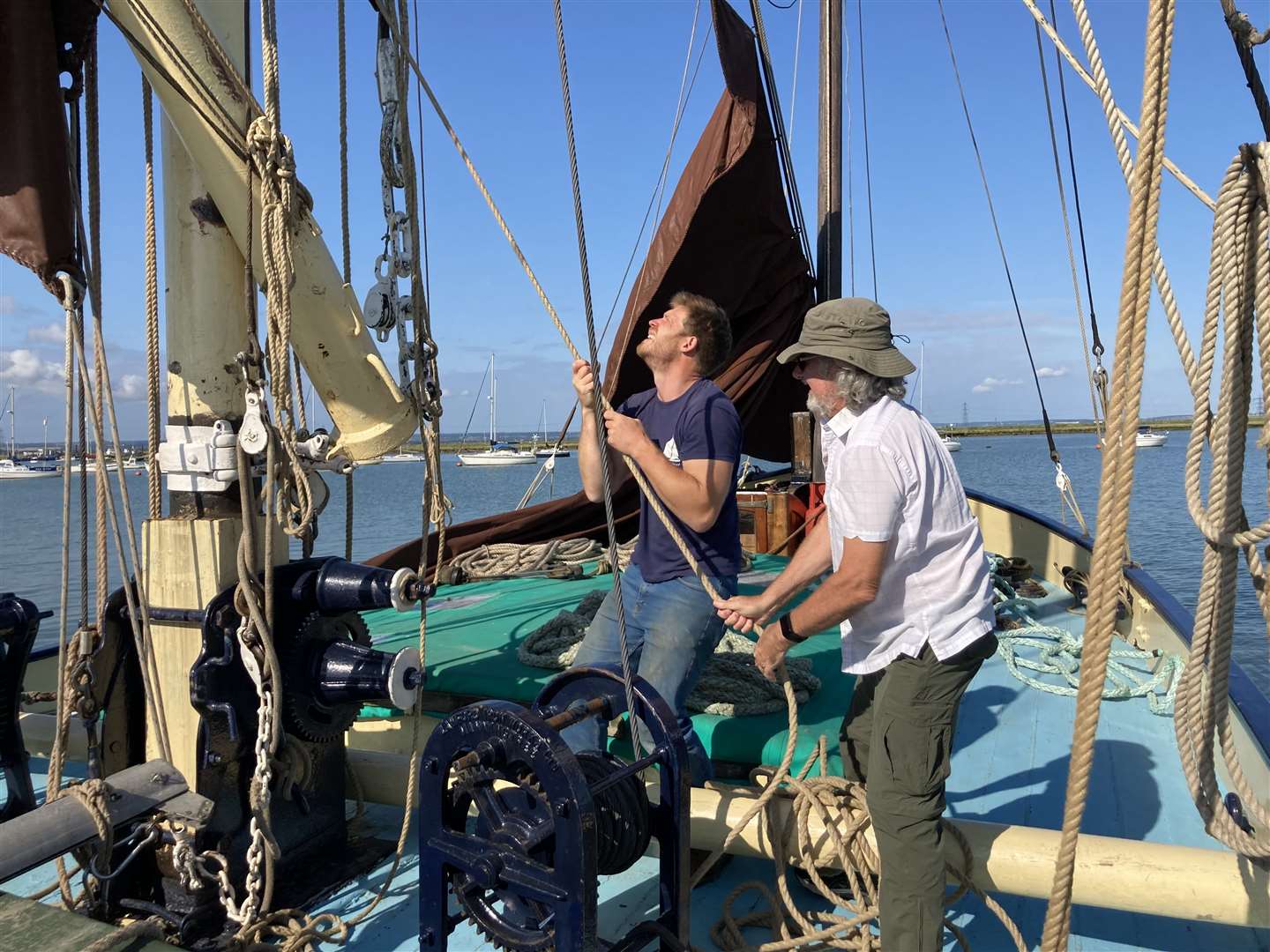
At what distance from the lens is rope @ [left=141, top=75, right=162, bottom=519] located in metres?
2.20

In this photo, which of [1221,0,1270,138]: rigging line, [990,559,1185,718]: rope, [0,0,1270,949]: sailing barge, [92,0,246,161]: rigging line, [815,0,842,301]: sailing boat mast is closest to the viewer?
[1221,0,1270,138]: rigging line

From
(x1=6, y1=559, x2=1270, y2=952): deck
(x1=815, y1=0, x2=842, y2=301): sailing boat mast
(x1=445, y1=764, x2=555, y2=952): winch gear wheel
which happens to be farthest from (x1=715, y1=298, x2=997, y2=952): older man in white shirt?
(x1=815, y1=0, x2=842, y2=301): sailing boat mast

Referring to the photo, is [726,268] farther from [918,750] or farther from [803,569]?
[918,750]

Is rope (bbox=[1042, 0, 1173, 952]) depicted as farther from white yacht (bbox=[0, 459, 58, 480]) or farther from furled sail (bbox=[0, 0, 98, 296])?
white yacht (bbox=[0, 459, 58, 480])

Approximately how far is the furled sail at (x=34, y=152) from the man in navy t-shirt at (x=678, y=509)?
1.20 m

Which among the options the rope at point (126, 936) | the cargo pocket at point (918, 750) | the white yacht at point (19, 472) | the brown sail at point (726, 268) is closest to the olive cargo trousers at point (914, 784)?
the cargo pocket at point (918, 750)

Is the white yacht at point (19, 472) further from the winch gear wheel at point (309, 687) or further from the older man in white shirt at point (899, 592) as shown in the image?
the older man in white shirt at point (899, 592)

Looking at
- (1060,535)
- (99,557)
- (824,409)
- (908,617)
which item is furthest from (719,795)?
(1060,535)

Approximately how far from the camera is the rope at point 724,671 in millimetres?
2752

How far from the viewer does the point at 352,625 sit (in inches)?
96.6

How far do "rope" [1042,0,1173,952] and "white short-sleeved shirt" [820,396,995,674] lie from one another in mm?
466

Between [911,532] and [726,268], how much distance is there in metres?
4.22

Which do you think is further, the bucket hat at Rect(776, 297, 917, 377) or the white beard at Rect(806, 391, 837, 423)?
the white beard at Rect(806, 391, 837, 423)

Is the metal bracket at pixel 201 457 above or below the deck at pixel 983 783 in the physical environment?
above
